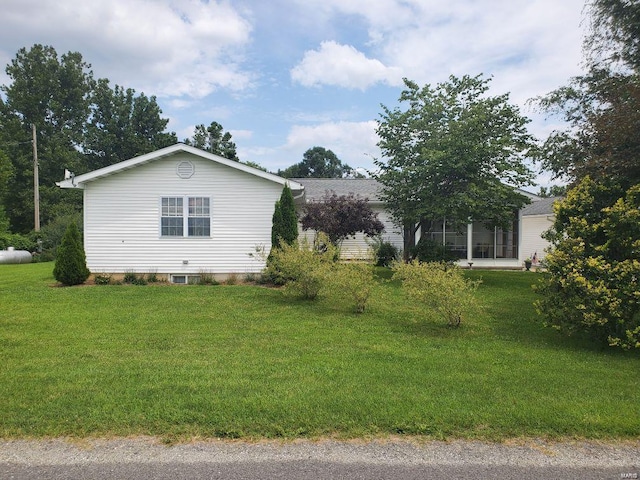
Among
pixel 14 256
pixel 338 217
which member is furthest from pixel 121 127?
pixel 338 217

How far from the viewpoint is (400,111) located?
1435 cm

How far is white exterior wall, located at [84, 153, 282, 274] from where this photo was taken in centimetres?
1320

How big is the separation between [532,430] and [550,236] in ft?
13.2

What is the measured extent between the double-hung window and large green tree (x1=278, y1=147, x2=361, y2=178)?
51811mm

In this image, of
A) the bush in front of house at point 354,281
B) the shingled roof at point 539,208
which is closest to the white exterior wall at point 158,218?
the bush in front of house at point 354,281

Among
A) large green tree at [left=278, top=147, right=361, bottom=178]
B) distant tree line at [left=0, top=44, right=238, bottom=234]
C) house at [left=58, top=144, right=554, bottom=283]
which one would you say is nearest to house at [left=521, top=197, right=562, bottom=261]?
house at [left=58, top=144, right=554, bottom=283]

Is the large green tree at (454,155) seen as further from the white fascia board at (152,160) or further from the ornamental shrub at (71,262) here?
the ornamental shrub at (71,262)

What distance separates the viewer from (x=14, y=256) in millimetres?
21391

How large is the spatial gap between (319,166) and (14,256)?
48004 mm

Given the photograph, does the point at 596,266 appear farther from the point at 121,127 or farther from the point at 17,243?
the point at 121,127

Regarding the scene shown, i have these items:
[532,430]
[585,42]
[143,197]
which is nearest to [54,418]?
[532,430]

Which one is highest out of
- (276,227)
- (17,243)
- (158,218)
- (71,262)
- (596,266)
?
(158,218)

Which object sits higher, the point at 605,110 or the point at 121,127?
the point at 121,127

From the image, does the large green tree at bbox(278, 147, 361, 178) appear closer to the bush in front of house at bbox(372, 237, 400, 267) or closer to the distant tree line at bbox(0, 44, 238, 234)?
the distant tree line at bbox(0, 44, 238, 234)
